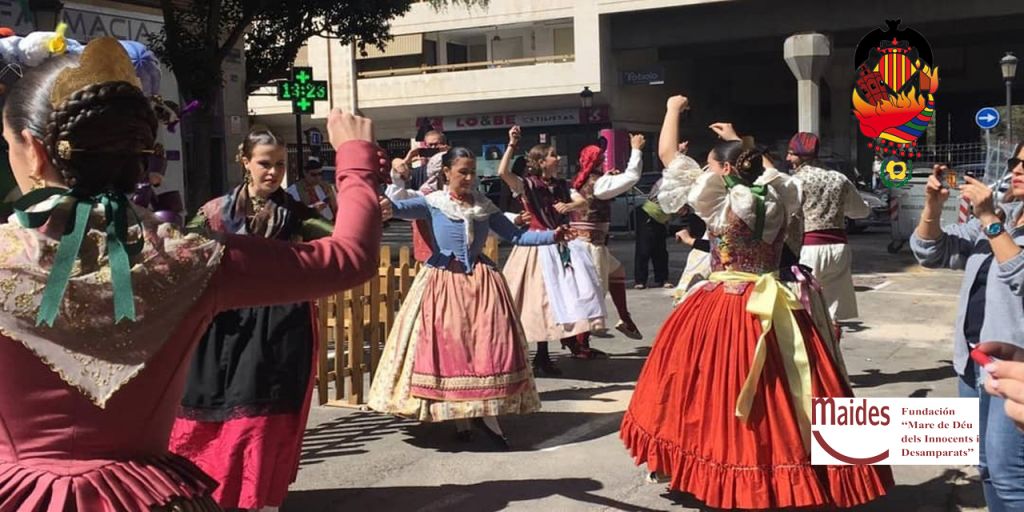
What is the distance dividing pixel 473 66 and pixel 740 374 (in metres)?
32.3

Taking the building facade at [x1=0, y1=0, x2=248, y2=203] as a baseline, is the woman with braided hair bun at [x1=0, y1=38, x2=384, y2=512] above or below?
below

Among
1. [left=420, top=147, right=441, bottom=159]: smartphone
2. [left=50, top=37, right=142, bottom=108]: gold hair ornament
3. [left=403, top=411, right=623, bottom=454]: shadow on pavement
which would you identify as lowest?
[left=403, top=411, right=623, bottom=454]: shadow on pavement

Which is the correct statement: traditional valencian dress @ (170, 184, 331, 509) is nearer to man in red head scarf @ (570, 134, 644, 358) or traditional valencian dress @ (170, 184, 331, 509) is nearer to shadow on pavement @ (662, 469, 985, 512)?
shadow on pavement @ (662, 469, 985, 512)

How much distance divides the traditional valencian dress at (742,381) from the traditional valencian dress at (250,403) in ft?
5.47

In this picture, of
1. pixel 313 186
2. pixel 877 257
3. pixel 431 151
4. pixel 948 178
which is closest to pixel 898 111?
pixel 948 178

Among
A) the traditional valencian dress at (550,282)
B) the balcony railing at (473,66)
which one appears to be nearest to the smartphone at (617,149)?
the balcony railing at (473,66)

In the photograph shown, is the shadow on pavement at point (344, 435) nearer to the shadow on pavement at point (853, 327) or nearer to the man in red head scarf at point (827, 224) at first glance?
the man in red head scarf at point (827, 224)

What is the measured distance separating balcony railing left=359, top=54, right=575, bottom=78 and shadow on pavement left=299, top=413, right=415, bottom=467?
93.1 ft

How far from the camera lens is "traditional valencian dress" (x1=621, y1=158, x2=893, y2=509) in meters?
4.31

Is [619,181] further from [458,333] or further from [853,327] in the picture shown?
[853,327]

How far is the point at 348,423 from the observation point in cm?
655

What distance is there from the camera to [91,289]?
72.9 inches

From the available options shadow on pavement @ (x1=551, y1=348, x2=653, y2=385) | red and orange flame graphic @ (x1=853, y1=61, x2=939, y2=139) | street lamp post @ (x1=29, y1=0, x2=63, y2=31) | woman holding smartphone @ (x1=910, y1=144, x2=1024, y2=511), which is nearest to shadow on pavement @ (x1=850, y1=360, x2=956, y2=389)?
shadow on pavement @ (x1=551, y1=348, x2=653, y2=385)

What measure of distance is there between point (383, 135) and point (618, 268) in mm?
30632
